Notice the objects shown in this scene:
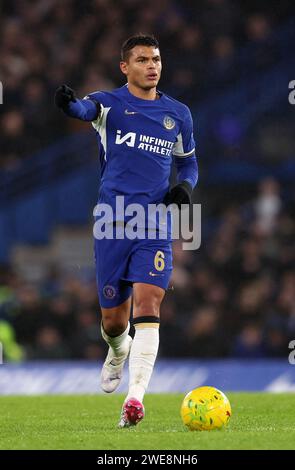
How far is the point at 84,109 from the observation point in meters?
7.61

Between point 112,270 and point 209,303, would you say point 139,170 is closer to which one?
point 112,270

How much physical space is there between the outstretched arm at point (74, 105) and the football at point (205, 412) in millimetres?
2006

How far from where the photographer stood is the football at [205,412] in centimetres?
726

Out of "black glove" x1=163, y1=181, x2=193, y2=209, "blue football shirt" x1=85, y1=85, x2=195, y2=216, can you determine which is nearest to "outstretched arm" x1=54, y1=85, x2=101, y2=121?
"blue football shirt" x1=85, y1=85, x2=195, y2=216

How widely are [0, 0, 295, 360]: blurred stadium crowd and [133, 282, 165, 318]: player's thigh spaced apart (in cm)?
798

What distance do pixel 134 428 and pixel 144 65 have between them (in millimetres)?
2494

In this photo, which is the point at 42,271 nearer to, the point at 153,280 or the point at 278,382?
the point at 278,382

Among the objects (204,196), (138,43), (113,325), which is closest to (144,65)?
(138,43)

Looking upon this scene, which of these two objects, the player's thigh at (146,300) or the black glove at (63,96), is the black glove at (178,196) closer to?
the player's thigh at (146,300)

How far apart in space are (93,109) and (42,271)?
1133cm

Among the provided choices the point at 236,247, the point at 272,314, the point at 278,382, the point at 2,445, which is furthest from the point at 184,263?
the point at 2,445

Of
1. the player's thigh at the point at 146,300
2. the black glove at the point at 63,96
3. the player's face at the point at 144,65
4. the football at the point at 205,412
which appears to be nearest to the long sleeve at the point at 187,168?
the player's face at the point at 144,65

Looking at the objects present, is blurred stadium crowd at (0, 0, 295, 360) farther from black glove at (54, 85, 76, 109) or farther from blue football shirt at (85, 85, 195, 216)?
black glove at (54, 85, 76, 109)

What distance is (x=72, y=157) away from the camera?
1947cm
